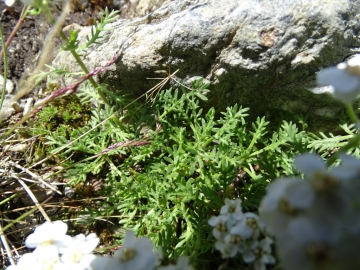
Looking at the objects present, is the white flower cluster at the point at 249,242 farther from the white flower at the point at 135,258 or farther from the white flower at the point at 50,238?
the white flower at the point at 50,238

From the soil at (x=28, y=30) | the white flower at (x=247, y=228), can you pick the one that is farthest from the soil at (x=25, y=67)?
the white flower at (x=247, y=228)

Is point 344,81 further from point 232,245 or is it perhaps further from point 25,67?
point 25,67

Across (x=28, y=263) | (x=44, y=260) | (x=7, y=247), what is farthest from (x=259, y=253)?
(x=7, y=247)

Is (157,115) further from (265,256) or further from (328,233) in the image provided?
(328,233)

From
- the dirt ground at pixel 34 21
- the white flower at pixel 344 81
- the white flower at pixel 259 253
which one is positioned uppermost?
the dirt ground at pixel 34 21

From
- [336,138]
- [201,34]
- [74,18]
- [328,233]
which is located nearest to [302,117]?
[336,138]

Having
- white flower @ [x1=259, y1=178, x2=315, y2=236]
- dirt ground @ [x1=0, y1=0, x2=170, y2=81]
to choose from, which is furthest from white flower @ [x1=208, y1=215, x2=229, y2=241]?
dirt ground @ [x1=0, y1=0, x2=170, y2=81]
